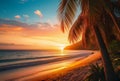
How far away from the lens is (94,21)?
8.03 m

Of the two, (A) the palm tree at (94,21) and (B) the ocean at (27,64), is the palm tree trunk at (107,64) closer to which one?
(A) the palm tree at (94,21)

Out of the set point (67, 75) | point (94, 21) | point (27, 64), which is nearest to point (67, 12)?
point (94, 21)

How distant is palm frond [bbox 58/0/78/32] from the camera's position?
783cm

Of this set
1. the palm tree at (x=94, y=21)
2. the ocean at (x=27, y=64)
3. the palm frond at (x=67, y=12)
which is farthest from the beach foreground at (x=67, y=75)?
the palm frond at (x=67, y=12)

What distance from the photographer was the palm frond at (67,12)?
7.83 metres

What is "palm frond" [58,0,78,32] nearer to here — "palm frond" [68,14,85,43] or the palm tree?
the palm tree

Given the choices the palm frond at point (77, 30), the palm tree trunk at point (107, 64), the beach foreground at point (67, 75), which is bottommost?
the beach foreground at point (67, 75)

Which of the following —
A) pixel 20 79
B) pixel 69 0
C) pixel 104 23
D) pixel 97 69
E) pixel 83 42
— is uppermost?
pixel 69 0

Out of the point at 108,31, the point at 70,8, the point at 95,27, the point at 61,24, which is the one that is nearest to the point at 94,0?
the point at 70,8

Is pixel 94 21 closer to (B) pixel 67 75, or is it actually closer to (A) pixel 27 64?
(B) pixel 67 75

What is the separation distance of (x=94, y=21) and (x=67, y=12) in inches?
48.7

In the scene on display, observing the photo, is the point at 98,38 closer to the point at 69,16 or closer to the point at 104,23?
the point at 104,23

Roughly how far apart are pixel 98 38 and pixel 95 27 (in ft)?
1.88

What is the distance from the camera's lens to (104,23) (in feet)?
30.9
